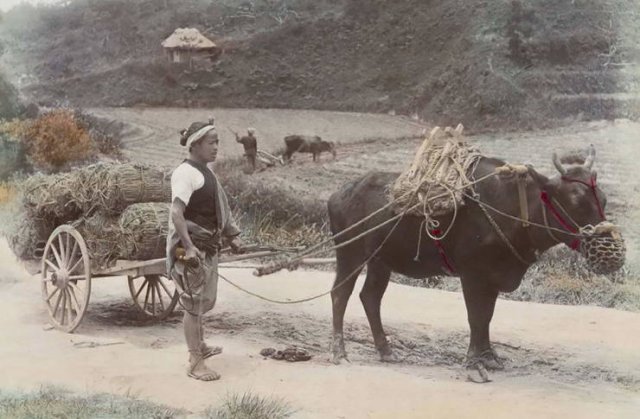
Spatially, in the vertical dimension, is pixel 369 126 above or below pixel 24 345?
above

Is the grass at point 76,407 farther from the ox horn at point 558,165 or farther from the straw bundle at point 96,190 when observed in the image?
the ox horn at point 558,165

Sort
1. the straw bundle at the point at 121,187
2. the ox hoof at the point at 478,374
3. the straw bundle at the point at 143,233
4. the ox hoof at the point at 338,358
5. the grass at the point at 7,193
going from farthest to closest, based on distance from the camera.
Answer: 1. the grass at the point at 7,193
2. the straw bundle at the point at 121,187
3. the straw bundle at the point at 143,233
4. the ox hoof at the point at 338,358
5. the ox hoof at the point at 478,374

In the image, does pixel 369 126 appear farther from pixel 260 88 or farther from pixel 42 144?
pixel 42 144

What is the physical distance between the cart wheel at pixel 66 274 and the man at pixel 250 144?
1715 mm

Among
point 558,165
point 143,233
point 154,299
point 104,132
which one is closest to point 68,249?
point 143,233

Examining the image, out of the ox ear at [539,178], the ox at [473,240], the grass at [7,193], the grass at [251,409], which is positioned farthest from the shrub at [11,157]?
the ox ear at [539,178]

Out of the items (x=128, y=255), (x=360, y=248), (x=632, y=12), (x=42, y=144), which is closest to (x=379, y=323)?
(x=360, y=248)

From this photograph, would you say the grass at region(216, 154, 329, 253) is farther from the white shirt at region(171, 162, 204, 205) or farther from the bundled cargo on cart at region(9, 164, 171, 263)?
the white shirt at region(171, 162, 204, 205)

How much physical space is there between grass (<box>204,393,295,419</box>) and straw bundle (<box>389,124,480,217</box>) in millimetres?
1606

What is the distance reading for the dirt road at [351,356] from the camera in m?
5.12

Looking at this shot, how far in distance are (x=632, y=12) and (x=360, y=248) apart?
2.67m

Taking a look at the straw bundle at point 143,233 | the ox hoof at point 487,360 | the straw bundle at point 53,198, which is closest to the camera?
the ox hoof at point 487,360

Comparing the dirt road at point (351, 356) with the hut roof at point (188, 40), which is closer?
the dirt road at point (351, 356)

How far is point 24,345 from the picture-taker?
20.2 ft
